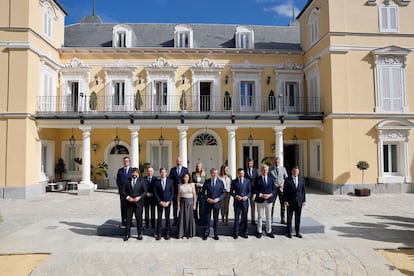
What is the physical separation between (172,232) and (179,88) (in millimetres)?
10902

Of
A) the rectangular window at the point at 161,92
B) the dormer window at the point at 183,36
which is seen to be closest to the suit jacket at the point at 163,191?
the rectangular window at the point at 161,92

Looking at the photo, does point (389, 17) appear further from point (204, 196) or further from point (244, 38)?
point (204, 196)

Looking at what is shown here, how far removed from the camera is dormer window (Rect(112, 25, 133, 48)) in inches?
661

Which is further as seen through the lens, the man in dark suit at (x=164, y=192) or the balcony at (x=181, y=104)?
the balcony at (x=181, y=104)

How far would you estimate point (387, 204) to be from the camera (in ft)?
36.4

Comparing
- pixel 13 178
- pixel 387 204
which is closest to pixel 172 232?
pixel 387 204

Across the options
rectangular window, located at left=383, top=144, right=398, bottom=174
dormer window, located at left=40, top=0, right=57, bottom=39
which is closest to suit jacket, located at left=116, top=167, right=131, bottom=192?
dormer window, located at left=40, top=0, right=57, bottom=39

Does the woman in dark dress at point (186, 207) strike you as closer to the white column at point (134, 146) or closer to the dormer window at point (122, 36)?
the white column at point (134, 146)

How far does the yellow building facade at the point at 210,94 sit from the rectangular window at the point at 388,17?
1.9 inches

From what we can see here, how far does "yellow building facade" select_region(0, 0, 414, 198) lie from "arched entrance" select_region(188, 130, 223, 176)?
58 mm

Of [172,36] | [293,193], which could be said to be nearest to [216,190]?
[293,193]

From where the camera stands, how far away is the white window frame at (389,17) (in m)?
14.1

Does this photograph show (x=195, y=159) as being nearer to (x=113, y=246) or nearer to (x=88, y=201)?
(x=88, y=201)

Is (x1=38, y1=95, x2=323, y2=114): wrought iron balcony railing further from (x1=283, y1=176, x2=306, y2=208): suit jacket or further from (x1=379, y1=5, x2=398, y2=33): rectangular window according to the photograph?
(x1=283, y1=176, x2=306, y2=208): suit jacket
